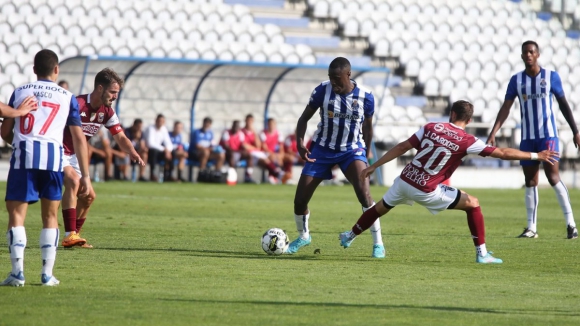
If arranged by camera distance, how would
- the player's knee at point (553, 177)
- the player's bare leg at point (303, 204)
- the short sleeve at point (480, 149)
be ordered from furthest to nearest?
1. the player's knee at point (553, 177)
2. the player's bare leg at point (303, 204)
3. the short sleeve at point (480, 149)

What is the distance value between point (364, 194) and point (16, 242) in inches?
144

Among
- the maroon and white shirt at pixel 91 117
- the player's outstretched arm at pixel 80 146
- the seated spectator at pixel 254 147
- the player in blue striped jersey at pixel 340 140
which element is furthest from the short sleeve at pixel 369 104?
the seated spectator at pixel 254 147

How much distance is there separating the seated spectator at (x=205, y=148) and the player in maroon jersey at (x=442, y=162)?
1407 centimetres

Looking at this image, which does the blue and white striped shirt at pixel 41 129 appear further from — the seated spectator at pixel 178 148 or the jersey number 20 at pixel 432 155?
the seated spectator at pixel 178 148

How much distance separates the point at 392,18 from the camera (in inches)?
1165

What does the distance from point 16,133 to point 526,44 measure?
6.59 meters

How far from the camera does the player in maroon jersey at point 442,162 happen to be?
26.6 feet

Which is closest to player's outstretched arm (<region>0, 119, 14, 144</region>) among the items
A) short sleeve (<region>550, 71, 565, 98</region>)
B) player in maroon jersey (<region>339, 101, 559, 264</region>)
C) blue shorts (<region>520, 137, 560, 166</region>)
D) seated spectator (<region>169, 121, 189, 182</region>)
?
player in maroon jersey (<region>339, 101, 559, 264</region>)

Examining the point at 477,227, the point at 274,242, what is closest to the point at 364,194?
the point at 274,242

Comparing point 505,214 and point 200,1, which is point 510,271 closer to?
point 505,214

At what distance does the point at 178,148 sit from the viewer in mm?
22344

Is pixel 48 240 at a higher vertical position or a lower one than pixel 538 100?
lower

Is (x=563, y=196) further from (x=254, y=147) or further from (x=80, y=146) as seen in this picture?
(x=254, y=147)

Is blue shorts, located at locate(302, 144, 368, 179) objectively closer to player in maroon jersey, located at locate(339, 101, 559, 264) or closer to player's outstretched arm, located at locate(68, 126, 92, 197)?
player in maroon jersey, located at locate(339, 101, 559, 264)
